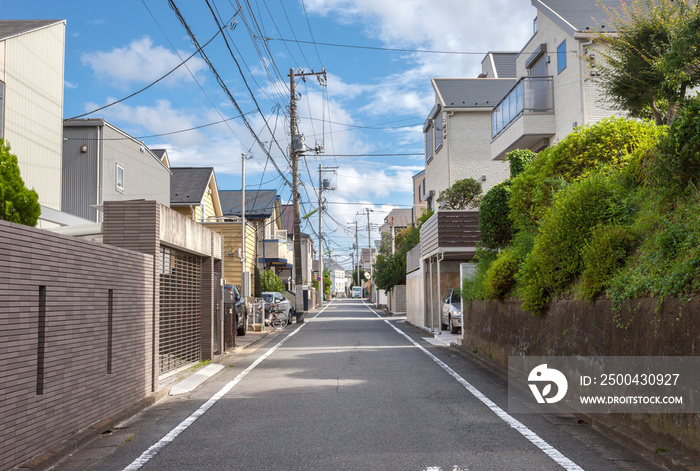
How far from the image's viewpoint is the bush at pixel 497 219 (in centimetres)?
1620

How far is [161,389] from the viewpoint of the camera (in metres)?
10.4

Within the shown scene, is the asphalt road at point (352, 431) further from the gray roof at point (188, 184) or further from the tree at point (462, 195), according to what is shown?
the gray roof at point (188, 184)

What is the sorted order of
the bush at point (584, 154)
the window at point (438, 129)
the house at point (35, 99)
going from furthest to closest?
the window at point (438, 129)
the house at point (35, 99)
the bush at point (584, 154)

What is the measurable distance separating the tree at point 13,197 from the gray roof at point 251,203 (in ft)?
110

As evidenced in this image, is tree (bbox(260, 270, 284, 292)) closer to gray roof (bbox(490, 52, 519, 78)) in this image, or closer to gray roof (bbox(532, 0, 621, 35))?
gray roof (bbox(490, 52, 519, 78))

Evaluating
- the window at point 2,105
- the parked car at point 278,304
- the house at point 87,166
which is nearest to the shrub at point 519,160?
the house at point 87,166

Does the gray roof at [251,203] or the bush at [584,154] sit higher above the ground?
the gray roof at [251,203]

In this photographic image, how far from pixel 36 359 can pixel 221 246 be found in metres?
10.7

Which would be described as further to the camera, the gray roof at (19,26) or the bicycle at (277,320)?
the bicycle at (277,320)

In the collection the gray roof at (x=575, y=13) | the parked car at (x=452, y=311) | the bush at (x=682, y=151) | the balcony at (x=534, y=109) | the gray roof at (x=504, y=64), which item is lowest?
the parked car at (x=452, y=311)

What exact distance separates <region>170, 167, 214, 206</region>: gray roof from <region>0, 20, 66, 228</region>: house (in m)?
14.4

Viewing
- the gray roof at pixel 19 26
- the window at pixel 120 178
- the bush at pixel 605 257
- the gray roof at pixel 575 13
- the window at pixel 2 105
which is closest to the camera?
the bush at pixel 605 257

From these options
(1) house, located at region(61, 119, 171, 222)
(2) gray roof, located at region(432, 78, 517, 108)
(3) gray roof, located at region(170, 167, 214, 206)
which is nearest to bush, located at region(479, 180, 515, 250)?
(1) house, located at region(61, 119, 171, 222)

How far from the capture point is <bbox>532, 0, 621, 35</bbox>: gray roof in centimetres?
2227
